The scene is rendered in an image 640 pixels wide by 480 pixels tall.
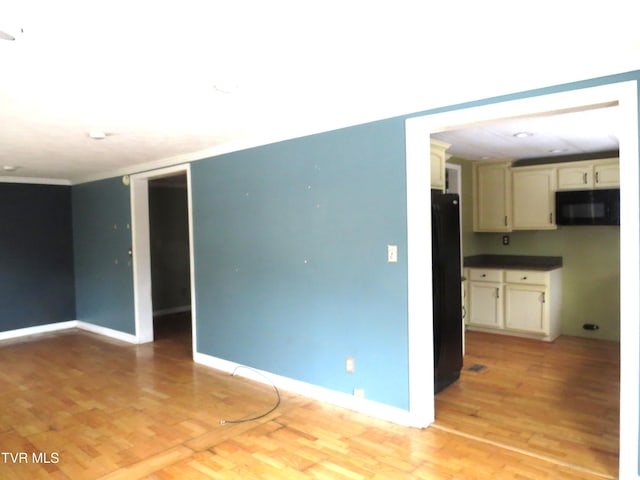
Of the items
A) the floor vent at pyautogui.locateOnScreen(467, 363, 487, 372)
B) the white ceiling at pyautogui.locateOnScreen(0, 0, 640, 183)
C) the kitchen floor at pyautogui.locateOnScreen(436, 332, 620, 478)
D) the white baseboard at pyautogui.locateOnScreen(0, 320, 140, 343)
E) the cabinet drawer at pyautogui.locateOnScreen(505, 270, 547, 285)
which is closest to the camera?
the white ceiling at pyautogui.locateOnScreen(0, 0, 640, 183)

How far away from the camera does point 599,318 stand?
17.7ft

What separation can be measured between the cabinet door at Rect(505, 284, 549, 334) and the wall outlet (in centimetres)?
287

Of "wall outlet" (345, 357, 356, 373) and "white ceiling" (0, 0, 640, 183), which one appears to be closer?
"white ceiling" (0, 0, 640, 183)

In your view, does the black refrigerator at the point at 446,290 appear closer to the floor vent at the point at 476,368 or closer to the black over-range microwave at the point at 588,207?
the floor vent at the point at 476,368

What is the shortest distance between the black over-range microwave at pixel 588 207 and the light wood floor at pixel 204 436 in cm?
194

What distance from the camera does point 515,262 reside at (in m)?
6.00

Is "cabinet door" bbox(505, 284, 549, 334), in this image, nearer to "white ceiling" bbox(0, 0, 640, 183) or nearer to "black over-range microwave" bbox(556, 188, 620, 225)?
"black over-range microwave" bbox(556, 188, 620, 225)

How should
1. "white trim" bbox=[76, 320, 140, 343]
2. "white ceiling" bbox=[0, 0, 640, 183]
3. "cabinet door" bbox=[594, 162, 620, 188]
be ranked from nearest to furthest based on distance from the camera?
"white ceiling" bbox=[0, 0, 640, 183], "cabinet door" bbox=[594, 162, 620, 188], "white trim" bbox=[76, 320, 140, 343]

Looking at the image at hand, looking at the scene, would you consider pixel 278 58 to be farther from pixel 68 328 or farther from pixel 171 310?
pixel 171 310

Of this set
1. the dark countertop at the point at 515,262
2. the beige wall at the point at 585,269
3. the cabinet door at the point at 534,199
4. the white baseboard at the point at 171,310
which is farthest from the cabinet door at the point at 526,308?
the white baseboard at the point at 171,310

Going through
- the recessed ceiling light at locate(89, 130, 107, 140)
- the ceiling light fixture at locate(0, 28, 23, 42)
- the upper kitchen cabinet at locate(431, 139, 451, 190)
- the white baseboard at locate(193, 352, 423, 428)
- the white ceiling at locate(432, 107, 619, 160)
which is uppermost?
the white ceiling at locate(432, 107, 619, 160)

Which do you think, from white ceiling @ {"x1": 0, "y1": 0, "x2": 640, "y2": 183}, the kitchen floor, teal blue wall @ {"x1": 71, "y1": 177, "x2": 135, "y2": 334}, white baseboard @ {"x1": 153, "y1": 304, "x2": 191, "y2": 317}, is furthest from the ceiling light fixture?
white baseboard @ {"x1": 153, "y1": 304, "x2": 191, "y2": 317}

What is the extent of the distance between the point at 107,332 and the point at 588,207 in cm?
616

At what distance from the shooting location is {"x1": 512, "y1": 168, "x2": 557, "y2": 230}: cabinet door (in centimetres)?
555
